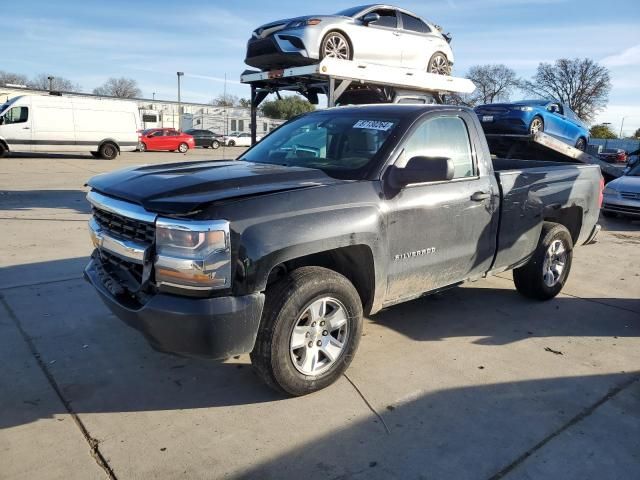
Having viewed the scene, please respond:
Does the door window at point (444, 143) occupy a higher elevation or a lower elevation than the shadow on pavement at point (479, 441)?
higher

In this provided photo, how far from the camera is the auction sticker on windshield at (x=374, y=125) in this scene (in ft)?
12.4

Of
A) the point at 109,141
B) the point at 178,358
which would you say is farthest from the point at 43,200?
the point at 109,141

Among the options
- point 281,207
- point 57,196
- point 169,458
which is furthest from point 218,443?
→ point 57,196

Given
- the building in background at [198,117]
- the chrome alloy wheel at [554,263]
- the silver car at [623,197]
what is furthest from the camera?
the building in background at [198,117]

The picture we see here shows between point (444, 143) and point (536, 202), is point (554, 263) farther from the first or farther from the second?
point (444, 143)

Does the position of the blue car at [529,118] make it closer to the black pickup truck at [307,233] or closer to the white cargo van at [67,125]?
the black pickup truck at [307,233]

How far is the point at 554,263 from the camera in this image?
207 inches

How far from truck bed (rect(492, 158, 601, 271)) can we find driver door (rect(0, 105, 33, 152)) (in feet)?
67.4

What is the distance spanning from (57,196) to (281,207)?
9876 mm

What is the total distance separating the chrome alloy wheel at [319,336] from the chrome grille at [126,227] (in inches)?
39.8

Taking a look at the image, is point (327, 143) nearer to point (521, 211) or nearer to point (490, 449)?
point (521, 211)

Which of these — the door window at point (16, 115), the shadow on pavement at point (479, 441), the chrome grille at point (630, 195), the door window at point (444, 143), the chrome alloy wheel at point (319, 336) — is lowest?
the shadow on pavement at point (479, 441)

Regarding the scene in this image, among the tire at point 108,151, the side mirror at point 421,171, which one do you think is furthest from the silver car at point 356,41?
the tire at point 108,151

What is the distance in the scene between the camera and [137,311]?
2846 millimetres
